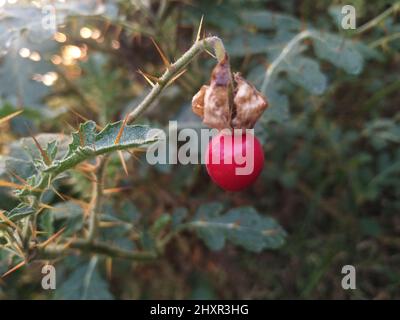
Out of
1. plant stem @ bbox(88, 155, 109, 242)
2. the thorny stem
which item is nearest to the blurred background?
the thorny stem

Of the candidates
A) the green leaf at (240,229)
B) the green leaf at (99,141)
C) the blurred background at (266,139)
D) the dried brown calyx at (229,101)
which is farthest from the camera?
the blurred background at (266,139)

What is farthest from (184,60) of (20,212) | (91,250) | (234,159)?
(91,250)

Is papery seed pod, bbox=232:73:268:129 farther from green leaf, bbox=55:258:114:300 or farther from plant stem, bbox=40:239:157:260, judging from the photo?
green leaf, bbox=55:258:114:300

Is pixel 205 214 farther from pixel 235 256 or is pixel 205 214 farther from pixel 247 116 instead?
pixel 247 116

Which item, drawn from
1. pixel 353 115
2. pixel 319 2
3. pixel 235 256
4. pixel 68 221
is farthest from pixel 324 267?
pixel 319 2

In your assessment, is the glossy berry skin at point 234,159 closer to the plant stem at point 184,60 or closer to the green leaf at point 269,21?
the plant stem at point 184,60

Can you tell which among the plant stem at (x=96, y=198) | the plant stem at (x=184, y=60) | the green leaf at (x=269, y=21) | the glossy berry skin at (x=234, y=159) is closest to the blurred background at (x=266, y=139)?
the green leaf at (x=269, y=21)
